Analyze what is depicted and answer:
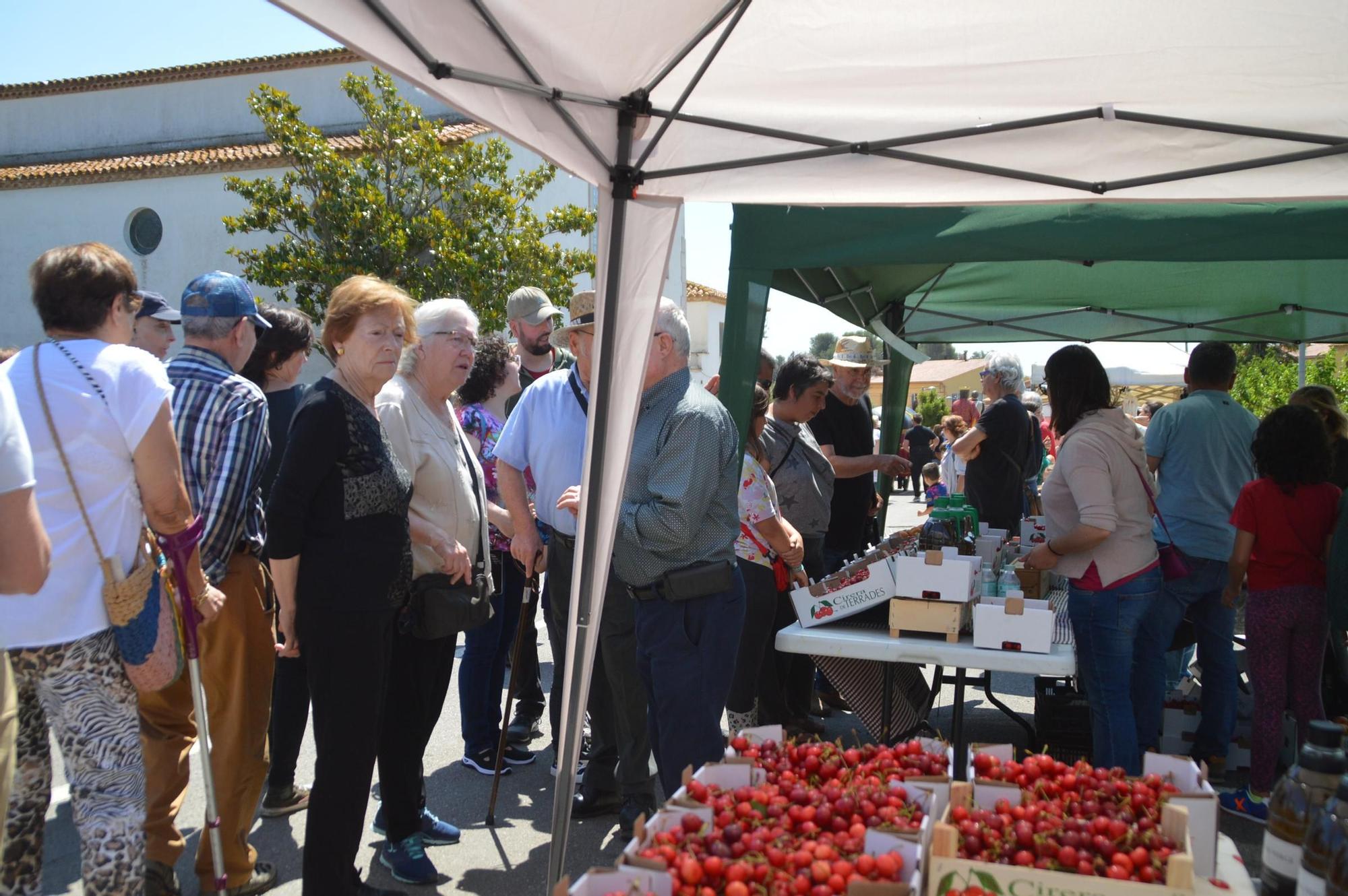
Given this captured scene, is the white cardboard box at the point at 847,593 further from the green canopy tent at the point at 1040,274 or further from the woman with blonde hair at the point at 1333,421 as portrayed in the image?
the woman with blonde hair at the point at 1333,421

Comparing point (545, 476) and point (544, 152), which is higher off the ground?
point (544, 152)

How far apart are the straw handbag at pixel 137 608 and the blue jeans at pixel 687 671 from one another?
1.33 metres

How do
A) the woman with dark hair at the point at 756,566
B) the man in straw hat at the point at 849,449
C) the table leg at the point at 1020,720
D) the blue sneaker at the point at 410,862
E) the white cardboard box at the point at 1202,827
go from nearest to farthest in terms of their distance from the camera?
1. the white cardboard box at the point at 1202,827
2. the blue sneaker at the point at 410,862
3. the woman with dark hair at the point at 756,566
4. the table leg at the point at 1020,720
5. the man in straw hat at the point at 849,449

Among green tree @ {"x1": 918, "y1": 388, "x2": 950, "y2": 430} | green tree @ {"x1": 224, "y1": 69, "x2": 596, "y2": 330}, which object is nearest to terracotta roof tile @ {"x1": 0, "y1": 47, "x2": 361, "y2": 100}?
green tree @ {"x1": 224, "y1": 69, "x2": 596, "y2": 330}

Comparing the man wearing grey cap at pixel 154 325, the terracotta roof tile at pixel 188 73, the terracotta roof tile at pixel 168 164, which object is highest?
the terracotta roof tile at pixel 188 73

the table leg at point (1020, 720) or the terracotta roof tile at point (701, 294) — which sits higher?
the terracotta roof tile at point (701, 294)

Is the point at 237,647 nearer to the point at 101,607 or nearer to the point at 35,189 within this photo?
the point at 101,607

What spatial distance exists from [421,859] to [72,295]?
2.01 meters

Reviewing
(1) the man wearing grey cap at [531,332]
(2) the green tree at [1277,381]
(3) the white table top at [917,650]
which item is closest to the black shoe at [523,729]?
(1) the man wearing grey cap at [531,332]

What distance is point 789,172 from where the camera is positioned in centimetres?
289

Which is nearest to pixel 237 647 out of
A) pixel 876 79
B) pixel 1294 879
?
pixel 876 79

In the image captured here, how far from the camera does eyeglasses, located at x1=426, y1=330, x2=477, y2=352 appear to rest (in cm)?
329

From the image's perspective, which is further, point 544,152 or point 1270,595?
point 1270,595

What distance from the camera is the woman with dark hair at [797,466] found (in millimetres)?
4754
